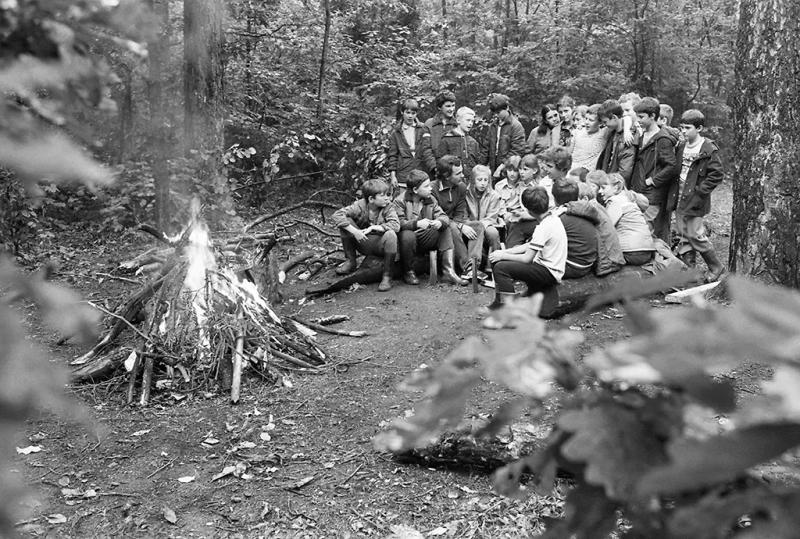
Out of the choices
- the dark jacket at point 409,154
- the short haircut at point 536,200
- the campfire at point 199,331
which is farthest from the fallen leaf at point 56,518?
A: the dark jacket at point 409,154

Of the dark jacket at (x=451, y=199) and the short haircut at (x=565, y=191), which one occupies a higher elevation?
the short haircut at (x=565, y=191)

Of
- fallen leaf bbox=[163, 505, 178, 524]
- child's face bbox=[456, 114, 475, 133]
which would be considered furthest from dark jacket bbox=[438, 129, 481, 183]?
fallen leaf bbox=[163, 505, 178, 524]

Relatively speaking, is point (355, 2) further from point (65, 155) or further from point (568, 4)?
point (65, 155)

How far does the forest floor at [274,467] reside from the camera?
11.7 ft

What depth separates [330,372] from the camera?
5.27 metres

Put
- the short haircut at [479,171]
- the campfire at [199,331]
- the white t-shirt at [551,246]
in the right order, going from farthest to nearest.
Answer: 1. the short haircut at [479,171]
2. the white t-shirt at [551,246]
3. the campfire at [199,331]

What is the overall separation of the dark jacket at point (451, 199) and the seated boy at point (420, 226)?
0.14 meters

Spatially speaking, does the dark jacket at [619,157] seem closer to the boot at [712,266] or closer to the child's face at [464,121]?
the boot at [712,266]

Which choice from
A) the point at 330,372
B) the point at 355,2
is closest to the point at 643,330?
the point at 330,372

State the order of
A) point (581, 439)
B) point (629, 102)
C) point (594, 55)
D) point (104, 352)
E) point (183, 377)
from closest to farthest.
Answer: point (581, 439)
point (183, 377)
point (104, 352)
point (629, 102)
point (594, 55)

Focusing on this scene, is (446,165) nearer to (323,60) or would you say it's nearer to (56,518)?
(323,60)

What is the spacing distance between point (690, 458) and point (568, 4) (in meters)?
14.8

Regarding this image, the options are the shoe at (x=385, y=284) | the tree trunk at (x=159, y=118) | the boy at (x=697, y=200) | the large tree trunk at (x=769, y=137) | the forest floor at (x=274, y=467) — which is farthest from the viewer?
the tree trunk at (x=159, y=118)

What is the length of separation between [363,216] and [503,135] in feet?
7.72
